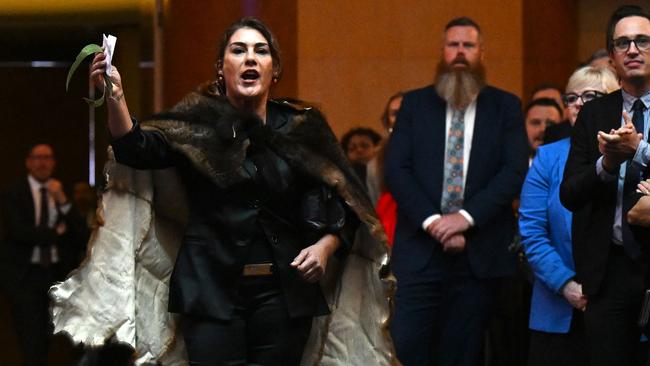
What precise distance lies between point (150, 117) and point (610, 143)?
6.23 ft

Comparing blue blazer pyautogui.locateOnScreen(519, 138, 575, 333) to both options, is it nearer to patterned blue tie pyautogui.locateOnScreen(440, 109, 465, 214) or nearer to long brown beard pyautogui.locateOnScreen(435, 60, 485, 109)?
patterned blue tie pyautogui.locateOnScreen(440, 109, 465, 214)

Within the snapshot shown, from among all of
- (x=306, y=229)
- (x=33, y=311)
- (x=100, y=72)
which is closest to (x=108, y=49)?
(x=100, y=72)

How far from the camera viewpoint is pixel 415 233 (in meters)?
8.84

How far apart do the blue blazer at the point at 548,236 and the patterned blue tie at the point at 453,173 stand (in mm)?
582

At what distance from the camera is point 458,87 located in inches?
352

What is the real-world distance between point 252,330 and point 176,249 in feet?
2.22

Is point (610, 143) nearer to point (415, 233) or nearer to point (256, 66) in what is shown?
point (256, 66)

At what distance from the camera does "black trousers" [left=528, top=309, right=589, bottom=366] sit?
7934mm

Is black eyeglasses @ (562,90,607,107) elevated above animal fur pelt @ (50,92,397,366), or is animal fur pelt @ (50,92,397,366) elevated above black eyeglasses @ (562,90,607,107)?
black eyeglasses @ (562,90,607,107)

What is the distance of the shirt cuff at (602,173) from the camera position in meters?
6.69

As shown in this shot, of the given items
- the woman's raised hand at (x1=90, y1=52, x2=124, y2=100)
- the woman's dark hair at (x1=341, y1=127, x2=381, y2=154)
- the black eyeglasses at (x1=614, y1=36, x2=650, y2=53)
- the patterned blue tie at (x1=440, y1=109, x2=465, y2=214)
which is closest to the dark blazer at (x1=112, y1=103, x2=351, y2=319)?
the woman's raised hand at (x1=90, y1=52, x2=124, y2=100)

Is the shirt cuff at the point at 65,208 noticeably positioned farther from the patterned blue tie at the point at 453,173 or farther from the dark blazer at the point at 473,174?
the patterned blue tie at the point at 453,173

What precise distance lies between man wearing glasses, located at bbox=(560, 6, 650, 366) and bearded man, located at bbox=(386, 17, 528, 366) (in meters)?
1.71

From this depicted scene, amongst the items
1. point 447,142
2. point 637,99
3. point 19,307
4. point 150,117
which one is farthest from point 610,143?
point 19,307
